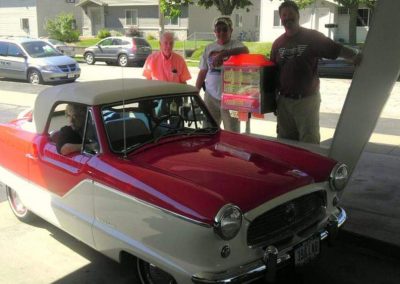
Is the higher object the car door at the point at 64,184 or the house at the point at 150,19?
the house at the point at 150,19

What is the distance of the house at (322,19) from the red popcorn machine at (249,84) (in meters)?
27.9

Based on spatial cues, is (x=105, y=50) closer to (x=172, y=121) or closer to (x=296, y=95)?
(x=296, y=95)

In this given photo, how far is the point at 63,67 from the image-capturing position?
1673 centimetres

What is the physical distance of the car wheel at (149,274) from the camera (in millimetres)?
3274

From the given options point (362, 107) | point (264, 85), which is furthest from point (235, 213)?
point (264, 85)

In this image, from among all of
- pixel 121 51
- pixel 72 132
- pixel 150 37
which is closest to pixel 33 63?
pixel 121 51

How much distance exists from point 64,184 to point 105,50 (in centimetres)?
2257

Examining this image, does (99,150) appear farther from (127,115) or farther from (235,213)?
(235,213)

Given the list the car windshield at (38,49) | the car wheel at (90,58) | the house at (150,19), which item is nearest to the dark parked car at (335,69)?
the car windshield at (38,49)

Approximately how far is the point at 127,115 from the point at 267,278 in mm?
1735

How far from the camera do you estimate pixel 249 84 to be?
5398 mm

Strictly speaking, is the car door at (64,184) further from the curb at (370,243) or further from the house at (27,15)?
the house at (27,15)

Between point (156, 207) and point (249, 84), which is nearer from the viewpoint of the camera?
point (156, 207)

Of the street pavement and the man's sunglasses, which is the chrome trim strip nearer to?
the street pavement
